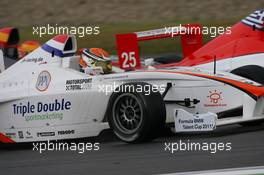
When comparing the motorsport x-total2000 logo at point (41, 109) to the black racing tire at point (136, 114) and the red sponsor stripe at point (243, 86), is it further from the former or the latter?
the red sponsor stripe at point (243, 86)

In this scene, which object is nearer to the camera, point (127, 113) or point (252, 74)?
point (127, 113)

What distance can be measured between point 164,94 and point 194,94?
314 mm

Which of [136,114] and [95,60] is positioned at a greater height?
[95,60]

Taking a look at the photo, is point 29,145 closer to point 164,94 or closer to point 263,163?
point 164,94

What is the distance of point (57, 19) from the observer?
24.4 m

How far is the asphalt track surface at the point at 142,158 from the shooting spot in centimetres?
626

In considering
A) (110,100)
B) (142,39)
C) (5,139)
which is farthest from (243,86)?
(142,39)

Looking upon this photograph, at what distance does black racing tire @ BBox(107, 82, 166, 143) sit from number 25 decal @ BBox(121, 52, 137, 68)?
297cm

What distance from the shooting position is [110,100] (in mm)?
7641

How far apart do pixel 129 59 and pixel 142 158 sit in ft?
13.0

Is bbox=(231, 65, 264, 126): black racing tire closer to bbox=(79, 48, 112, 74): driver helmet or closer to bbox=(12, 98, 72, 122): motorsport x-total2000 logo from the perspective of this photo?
bbox=(79, 48, 112, 74): driver helmet

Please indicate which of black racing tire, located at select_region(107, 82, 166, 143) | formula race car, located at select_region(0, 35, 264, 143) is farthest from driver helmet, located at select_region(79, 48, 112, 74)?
black racing tire, located at select_region(107, 82, 166, 143)

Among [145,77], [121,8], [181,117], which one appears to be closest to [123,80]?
[145,77]

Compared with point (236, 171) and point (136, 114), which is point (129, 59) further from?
point (236, 171)
